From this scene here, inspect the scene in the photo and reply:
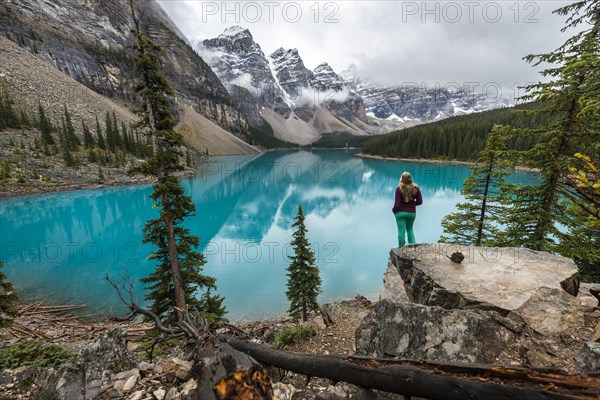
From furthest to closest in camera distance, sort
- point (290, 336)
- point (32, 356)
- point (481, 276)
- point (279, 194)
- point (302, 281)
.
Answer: point (279, 194)
point (302, 281)
point (290, 336)
point (32, 356)
point (481, 276)

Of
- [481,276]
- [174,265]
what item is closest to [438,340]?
[481,276]

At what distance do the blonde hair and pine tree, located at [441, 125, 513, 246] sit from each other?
7.89 metres

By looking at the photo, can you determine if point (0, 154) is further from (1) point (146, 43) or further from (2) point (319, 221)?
(1) point (146, 43)

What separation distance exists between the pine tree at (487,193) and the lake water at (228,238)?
770 cm

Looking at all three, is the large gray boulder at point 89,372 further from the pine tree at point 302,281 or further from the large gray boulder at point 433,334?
the pine tree at point 302,281

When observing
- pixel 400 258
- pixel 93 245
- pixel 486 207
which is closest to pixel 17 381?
pixel 400 258

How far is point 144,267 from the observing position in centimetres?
2478

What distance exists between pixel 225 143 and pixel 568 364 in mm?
177566

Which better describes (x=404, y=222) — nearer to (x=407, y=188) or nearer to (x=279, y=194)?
(x=407, y=188)

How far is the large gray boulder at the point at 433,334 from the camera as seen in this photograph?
4.08 metres

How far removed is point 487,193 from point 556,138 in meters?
4.62

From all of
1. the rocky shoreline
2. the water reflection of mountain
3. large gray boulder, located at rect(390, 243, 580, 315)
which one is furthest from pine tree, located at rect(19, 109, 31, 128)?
large gray boulder, located at rect(390, 243, 580, 315)

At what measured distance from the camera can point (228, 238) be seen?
34.9 meters

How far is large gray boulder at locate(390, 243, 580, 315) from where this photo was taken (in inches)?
230
